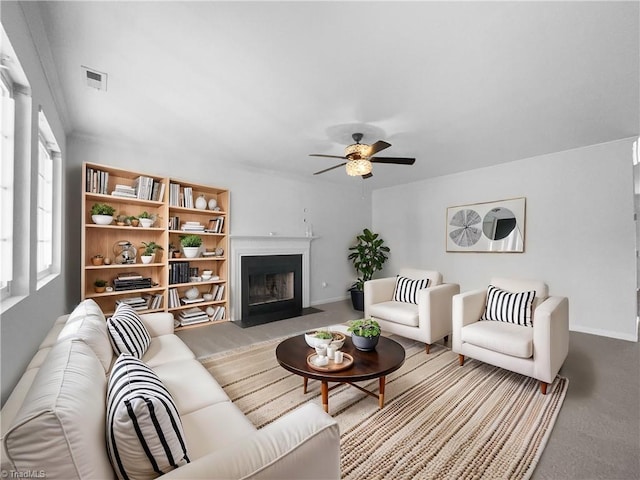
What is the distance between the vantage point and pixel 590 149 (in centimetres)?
361

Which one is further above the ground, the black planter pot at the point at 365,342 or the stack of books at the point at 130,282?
the stack of books at the point at 130,282

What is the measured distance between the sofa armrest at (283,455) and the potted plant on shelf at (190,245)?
11.0ft

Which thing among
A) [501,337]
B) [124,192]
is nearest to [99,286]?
[124,192]

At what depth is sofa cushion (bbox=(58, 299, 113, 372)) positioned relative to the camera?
1443 mm

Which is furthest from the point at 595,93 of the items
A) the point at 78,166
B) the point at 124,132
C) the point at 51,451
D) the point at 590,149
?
the point at 78,166

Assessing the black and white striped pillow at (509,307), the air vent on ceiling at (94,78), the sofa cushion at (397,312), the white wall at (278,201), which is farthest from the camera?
the white wall at (278,201)

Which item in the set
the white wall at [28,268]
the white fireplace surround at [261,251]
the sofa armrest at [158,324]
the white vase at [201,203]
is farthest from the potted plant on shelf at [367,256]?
the white wall at [28,268]

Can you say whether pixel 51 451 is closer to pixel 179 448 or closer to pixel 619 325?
pixel 179 448

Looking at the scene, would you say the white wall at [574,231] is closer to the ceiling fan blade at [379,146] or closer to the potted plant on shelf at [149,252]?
the ceiling fan blade at [379,146]

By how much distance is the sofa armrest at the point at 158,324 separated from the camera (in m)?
2.40

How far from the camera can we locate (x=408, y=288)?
3504mm

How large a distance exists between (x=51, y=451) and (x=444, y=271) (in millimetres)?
5321

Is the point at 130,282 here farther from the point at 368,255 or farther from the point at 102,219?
the point at 368,255

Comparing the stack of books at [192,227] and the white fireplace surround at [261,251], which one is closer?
the stack of books at [192,227]
